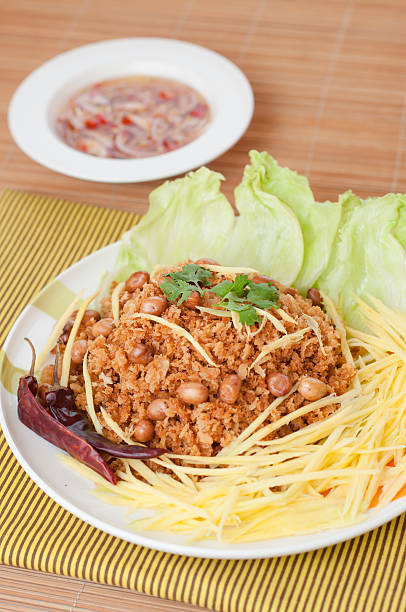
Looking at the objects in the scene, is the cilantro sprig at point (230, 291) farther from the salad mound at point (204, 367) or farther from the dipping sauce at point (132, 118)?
the dipping sauce at point (132, 118)

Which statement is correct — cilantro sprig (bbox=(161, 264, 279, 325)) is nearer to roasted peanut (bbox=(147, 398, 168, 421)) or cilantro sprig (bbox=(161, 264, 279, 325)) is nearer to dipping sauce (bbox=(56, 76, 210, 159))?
roasted peanut (bbox=(147, 398, 168, 421))

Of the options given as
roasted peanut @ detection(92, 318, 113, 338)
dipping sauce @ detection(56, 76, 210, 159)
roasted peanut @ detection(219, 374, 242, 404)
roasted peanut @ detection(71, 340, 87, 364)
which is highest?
roasted peanut @ detection(219, 374, 242, 404)

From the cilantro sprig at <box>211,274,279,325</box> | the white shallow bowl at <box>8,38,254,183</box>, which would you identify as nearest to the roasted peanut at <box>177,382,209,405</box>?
the cilantro sprig at <box>211,274,279,325</box>

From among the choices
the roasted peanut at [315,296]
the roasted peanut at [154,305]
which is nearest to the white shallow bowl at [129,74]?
the roasted peanut at [315,296]

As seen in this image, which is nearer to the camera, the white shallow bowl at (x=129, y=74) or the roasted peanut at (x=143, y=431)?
the roasted peanut at (x=143, y=431)

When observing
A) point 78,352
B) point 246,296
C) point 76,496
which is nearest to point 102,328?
point 78,352

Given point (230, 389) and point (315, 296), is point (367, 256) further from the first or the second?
point (230, 389)
